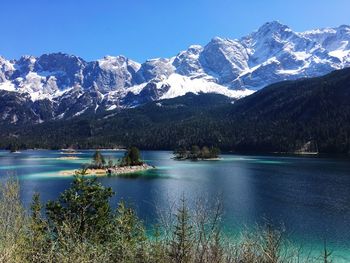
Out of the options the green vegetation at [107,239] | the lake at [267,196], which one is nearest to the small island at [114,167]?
the lake at [267,196]

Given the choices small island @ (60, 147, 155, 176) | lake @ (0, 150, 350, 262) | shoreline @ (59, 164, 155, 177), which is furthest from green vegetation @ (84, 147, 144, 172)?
lake @ (0, 150, 350, 262)

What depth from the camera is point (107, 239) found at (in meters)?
36.0

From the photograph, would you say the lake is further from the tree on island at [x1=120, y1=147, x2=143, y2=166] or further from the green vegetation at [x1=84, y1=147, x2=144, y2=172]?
the tree on island at [x1=120, y1=147, x2=143, y2=166]

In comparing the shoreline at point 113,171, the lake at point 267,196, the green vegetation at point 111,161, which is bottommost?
the lake at point 267,196

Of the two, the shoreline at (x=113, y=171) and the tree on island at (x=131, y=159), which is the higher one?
the tree on island at (x=131, y=159)

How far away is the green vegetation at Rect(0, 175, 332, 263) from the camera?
80.5 ft

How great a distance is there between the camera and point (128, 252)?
27.1 m

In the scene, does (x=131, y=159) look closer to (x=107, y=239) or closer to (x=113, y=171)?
(x=113, y=171)

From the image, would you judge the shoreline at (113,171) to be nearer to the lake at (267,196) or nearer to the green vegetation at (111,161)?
the green vegetation at (111,161)

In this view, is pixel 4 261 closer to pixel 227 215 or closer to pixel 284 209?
pixel 227 215

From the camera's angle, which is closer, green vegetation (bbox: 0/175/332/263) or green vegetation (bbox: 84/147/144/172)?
green vegetation (bbox: 0/175/332/263)

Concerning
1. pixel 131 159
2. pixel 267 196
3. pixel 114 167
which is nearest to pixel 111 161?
pixel 131 159

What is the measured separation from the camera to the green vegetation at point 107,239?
24531mm

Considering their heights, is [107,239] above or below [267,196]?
above
